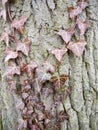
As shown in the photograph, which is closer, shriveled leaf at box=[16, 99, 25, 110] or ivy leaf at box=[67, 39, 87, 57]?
ivy leaf at box=[67, 39, 87, 57]

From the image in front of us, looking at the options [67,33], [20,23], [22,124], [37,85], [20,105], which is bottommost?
[22,124]

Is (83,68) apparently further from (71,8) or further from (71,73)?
(71,8)

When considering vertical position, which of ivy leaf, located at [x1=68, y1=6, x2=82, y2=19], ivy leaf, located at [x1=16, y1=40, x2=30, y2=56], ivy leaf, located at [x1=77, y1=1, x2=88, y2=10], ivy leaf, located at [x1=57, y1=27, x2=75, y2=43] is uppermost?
ivy leaf, located at [x1=77, y1=1, x2=88, y2=10]

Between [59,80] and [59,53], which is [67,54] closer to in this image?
[59,53]

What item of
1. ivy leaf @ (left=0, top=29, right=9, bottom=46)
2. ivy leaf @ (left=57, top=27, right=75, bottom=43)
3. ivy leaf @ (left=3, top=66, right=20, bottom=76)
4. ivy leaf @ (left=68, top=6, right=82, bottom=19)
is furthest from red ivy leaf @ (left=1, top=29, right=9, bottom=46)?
ivy leaf @ (left=68, top=6, right=82, bottom=19)

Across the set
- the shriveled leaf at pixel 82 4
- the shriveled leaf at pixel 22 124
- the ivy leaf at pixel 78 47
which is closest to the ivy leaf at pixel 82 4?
the shriveled leaf at pixel 82 4

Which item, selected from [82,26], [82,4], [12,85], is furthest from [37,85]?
[82,4]

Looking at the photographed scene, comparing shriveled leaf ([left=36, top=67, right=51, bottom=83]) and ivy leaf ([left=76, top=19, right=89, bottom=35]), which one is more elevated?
ivy leaf ([left=76, top=19, right=89, bottom=35])

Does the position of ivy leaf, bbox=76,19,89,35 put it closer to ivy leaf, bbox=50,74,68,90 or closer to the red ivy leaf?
ivy leaf, bbox=50,74,68,90
